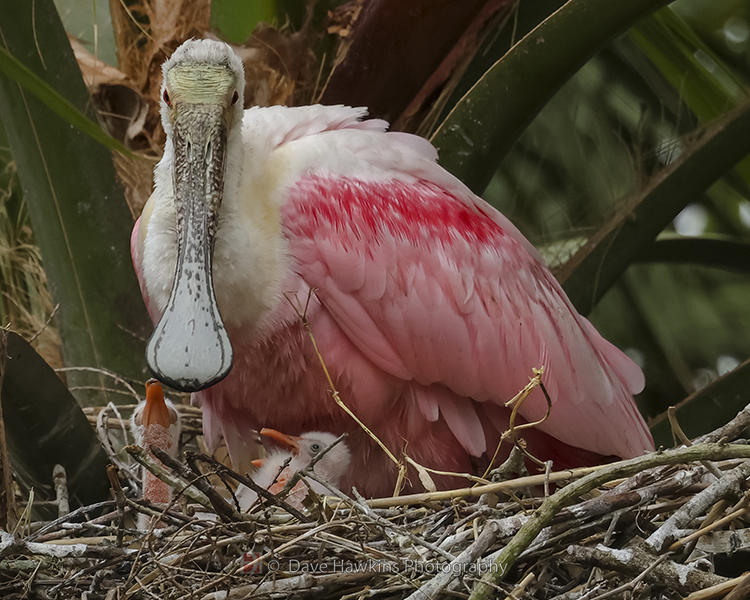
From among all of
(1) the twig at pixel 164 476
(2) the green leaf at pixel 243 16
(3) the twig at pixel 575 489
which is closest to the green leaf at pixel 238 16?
(2) the green leaf at pixel 243 16

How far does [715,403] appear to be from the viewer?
2.70 meters

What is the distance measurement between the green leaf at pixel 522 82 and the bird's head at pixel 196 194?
610 mm

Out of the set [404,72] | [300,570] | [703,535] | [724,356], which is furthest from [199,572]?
[724,356]

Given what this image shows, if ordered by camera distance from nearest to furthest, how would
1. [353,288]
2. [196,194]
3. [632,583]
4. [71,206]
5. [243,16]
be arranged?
[632,583], [196,194], [353,288], [71,206], [243,16]

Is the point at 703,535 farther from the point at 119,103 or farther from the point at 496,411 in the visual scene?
the point at 119,103

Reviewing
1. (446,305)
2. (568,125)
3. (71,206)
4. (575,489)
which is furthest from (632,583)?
(568,125)

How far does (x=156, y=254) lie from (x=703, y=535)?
136cm

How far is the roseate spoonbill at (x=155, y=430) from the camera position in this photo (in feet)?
7.86

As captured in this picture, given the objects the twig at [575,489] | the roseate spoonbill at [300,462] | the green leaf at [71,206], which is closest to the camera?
the twig at [575,489]

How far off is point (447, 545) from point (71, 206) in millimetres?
1526

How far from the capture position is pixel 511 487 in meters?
1.81

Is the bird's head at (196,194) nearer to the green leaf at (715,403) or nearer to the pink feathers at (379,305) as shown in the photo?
the pink feathers at (379,305)

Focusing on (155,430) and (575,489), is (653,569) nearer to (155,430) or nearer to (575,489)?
(575,489)

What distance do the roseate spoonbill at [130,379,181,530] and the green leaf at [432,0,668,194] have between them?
996mm
